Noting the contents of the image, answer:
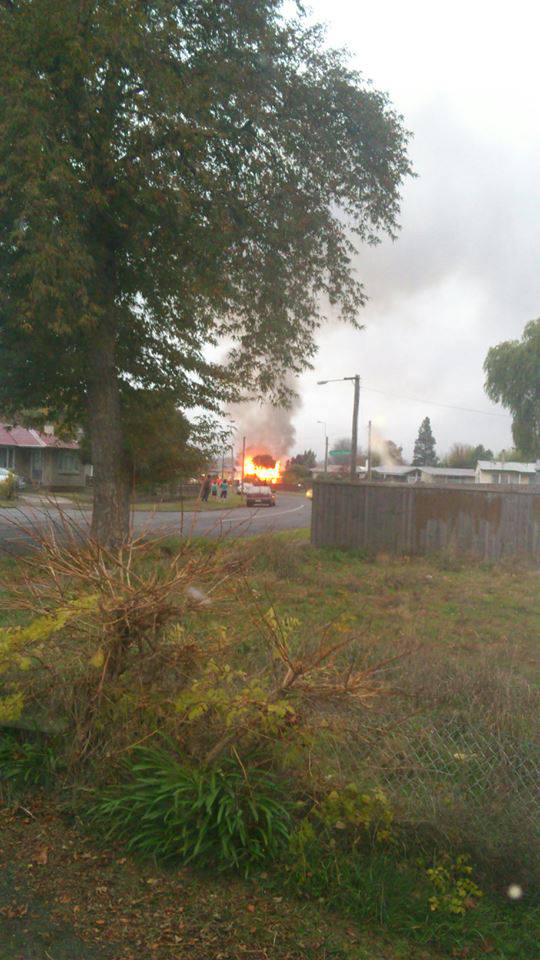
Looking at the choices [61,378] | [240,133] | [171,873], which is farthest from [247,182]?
[171,873]

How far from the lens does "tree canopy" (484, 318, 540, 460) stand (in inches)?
1223

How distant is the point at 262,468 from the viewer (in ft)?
168

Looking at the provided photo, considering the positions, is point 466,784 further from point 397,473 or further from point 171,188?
point 397,473

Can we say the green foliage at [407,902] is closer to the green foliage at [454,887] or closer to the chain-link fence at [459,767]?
the green foliage at [454,887]

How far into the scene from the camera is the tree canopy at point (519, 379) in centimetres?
3106

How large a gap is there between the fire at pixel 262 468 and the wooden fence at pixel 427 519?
30.6 m

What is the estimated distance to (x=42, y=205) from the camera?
11586 mm

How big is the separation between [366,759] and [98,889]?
142 centimetres

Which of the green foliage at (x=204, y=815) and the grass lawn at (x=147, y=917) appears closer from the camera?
the grass lawn at (x=147, y=917)

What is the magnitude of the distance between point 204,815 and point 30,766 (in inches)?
50.8

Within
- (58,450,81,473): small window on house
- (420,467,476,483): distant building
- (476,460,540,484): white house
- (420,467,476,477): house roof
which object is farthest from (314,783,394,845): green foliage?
(58,450,81,473): small window on house

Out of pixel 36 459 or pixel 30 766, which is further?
pixel 36 459

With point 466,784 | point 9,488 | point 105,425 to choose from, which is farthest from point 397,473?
point 466,784

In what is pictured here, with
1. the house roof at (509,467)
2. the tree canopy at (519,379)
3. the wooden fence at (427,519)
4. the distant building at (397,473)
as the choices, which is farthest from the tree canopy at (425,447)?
the wooden fence at (427,519)
